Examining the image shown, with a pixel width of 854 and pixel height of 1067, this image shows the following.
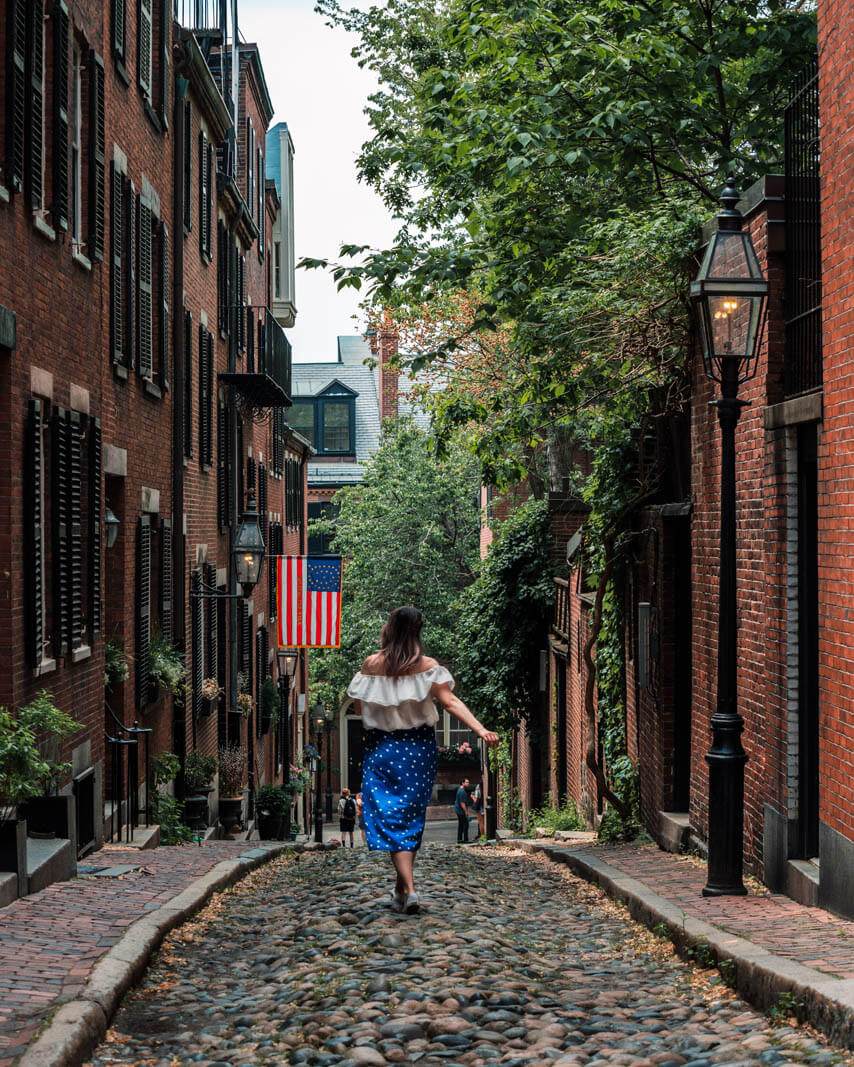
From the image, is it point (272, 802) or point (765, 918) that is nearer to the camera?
point (765, 918)

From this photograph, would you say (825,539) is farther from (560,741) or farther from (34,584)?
(560,741)

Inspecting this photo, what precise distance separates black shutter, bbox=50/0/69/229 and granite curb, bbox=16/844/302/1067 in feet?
17.4

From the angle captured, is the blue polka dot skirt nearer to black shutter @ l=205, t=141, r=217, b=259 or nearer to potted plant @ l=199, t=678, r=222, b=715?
potted plant @ l=199, t=678, r=222, b=715

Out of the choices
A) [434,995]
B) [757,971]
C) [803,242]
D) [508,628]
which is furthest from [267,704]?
[757,971]

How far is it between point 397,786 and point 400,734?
0.33m

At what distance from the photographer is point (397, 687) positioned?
25.7ft

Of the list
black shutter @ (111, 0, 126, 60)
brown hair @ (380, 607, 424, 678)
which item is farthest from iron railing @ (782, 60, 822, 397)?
black shutter @ (111, 0, 126, 60)

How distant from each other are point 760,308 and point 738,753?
2616mm

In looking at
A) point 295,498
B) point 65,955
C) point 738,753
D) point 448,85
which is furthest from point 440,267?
point 295,498

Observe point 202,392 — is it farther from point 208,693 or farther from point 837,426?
point 837,426

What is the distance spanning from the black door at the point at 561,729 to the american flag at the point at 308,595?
146 inches

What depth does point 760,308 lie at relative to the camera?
7809 mm

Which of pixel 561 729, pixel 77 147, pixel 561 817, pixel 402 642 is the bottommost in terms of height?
pixel 561 817

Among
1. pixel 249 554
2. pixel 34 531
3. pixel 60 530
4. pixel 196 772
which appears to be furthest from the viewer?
pixel 249 554
